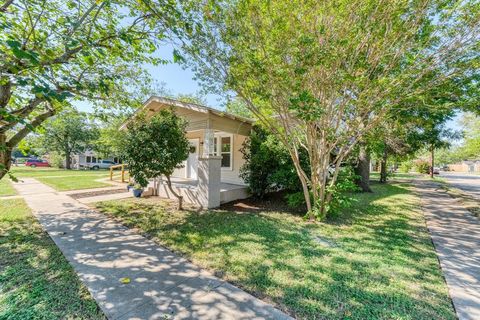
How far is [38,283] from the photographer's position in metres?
2.90

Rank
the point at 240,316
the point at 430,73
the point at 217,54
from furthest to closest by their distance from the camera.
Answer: the point at 217,54
the point at 430,73
the point at 240,316

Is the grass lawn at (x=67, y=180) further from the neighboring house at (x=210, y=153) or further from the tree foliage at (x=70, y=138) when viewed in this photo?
the tree foliage at (x=70, y=138)

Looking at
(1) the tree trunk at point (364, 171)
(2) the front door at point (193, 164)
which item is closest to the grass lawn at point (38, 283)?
(2) the front door at point (193, 164)

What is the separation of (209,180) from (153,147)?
6.67ft

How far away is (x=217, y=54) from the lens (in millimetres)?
5254

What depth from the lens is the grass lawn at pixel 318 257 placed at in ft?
8.57

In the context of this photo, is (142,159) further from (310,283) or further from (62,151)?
(62,151)

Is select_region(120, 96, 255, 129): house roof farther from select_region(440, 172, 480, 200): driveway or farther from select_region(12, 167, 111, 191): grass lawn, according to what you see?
select_region(440, 172, 480, 200): driveway

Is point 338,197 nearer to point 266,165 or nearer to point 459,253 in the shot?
point 459,253

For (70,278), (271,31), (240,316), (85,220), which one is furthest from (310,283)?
(85,220)

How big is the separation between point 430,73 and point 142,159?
7.57 meters

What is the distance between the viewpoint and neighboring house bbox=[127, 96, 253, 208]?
710 centimetres

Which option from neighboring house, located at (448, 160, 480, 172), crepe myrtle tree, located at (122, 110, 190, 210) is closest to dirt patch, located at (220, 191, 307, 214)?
crepe myrtle tree, located at (122, 110, 190, 210)

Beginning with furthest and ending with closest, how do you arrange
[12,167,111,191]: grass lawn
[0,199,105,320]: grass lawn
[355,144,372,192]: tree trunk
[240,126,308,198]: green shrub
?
[355,144,372,192]: tree trunk < [12,167,111,191]: grass lawn < [240,126,308,198]: green shrub < [0,199,105,320]: grass lawn
